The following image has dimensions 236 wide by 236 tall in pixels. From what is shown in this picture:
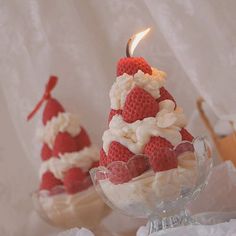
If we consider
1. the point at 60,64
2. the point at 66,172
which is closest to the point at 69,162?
the point at 66,172

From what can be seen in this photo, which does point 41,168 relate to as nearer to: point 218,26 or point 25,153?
point 25,153

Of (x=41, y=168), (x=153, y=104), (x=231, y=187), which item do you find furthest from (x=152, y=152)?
(x=41, y=168)

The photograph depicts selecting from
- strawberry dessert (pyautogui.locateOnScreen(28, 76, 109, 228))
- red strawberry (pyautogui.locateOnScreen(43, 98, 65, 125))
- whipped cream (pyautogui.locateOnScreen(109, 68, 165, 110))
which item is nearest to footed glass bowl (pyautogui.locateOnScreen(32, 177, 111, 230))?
strawberry dessert (pyautogui.locateOnScreen(28, 76, 109, 228))

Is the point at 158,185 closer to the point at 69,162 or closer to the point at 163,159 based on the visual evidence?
the point at 163,159

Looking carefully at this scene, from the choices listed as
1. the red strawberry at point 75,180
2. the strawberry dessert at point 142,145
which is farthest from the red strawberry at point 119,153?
the red strawberry at point 75,180

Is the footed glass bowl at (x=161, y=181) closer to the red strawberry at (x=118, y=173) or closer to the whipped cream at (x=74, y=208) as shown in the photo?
the red strawberry at (x=118, y=173)

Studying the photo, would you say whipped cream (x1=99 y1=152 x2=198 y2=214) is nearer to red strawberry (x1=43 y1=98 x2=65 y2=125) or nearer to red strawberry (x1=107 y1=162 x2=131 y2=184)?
red strawberry (x1=107 y1=162 x2=131 y2=184)
